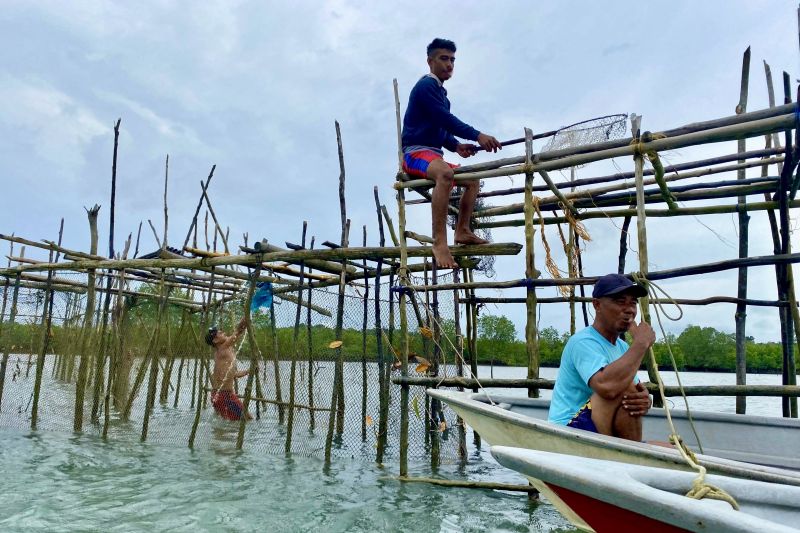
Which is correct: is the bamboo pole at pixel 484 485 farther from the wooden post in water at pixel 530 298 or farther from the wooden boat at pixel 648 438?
the wooden post in water at pixel 530 298

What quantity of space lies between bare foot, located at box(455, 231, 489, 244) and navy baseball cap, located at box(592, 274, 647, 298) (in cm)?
211

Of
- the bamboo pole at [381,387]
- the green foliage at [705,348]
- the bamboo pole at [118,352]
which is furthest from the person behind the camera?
the green foliage at [705,348]

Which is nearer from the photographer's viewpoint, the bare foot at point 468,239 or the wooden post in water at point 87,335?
the bare foot at point 468,239

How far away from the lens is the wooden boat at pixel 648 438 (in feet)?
10.3

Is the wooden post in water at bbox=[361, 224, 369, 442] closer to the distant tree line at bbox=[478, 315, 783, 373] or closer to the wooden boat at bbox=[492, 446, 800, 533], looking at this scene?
the wooden boat at bbox=[492, 446, 800, 533]

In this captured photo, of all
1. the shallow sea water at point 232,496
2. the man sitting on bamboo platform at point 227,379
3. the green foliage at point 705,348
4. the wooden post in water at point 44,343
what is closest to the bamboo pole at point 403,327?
the shallow sea water at point 232,496

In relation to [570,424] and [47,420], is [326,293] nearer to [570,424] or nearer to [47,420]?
[570,424]

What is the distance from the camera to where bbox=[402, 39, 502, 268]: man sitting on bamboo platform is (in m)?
5.67

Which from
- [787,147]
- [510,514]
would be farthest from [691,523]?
[787,147]

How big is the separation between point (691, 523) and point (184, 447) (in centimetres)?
829

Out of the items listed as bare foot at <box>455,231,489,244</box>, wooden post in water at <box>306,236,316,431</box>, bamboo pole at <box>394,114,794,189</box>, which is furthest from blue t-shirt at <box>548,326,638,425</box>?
wooden post in water at <box>306,236,316,431</box>

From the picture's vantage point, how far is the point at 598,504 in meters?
2.16

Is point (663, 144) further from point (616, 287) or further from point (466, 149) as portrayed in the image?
point (466, 149)

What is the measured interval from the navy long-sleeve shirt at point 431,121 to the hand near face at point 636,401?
3030mm
